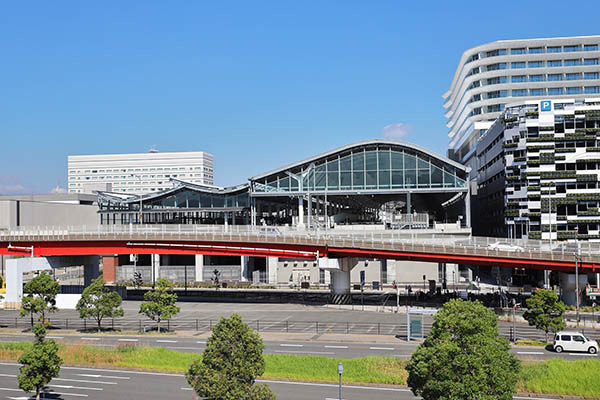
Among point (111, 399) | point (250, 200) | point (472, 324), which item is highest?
point (250, 200)

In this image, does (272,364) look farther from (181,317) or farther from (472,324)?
(181,317)

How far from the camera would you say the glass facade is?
89875mm

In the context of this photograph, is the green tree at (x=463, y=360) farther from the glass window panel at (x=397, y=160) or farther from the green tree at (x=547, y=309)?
the glass window panel at (x=397, y=160)

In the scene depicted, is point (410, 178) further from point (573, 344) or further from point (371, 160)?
point (573, 344)

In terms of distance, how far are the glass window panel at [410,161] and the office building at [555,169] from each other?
13.2 m

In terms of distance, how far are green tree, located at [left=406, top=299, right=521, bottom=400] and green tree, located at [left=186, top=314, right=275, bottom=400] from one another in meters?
6.28

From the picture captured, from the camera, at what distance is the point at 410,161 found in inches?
3541

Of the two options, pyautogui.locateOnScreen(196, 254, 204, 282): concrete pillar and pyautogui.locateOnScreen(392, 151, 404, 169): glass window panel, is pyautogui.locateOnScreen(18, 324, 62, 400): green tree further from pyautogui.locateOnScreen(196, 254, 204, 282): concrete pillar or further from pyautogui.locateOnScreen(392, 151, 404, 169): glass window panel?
pyautogui.locateOnScreen(196, 254, 204, 282): concrete pillar

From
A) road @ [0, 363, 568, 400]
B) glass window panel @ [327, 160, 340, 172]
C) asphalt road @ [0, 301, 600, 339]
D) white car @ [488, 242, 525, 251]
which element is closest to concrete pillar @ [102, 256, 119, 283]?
asphalt road @ [0, 301, 600, 339]

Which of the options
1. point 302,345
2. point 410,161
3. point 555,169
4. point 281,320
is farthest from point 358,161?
point 302,345

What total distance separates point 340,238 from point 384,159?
1105 inches

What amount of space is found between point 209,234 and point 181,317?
12.5m

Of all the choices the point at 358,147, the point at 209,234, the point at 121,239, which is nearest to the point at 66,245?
the point at 121,239

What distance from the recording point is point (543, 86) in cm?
12150
